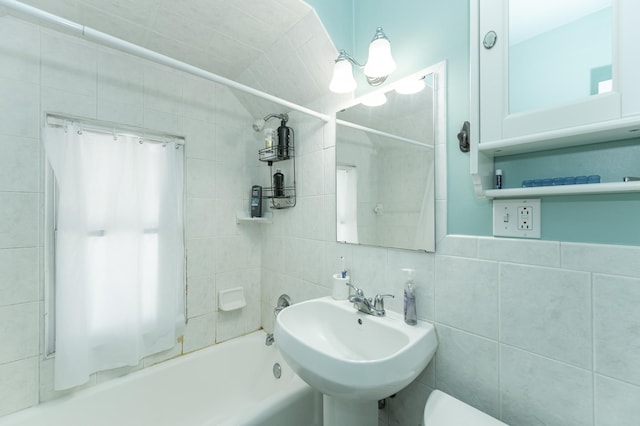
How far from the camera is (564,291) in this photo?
2.57 feet

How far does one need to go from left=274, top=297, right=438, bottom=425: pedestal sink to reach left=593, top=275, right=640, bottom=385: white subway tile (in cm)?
47

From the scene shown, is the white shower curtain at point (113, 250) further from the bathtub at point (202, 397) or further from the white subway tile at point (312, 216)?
the white subway tile at point (312, 216)

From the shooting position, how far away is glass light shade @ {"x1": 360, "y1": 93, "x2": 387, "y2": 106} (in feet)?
4.23

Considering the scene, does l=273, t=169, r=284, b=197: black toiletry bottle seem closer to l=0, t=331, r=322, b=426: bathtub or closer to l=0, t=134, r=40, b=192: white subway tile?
l=0, t=331, r=322, b=426: bathtub

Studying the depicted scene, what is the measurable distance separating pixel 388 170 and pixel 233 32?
1155mm

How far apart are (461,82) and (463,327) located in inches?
36.4

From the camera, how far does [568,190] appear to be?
712 millimetres

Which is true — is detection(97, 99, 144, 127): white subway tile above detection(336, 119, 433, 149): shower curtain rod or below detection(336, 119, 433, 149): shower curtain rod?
above

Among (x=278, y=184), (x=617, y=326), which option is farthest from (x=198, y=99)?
(x=617, y=326)

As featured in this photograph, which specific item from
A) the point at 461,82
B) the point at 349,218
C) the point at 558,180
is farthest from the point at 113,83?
the point at 558,180

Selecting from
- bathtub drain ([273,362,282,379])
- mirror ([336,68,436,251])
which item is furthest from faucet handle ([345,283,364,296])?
bathtub drain ([273,362,282,379])

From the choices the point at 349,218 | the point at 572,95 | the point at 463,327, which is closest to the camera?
the point at 572,95

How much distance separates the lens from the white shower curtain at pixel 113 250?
1.36 metres

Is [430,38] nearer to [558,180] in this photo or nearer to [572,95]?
[572,95]
